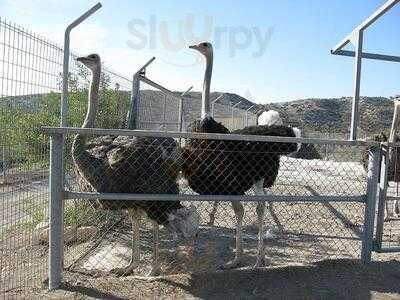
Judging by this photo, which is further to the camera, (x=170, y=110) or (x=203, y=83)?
(x=170, y=110)

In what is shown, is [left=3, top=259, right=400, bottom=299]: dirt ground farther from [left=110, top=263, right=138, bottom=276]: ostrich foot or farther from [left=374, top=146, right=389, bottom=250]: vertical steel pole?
[left=110, top=263, right=138, bottom=276]: ostrich foot

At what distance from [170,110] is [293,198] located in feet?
25.8

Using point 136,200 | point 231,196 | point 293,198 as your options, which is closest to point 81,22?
point 136,200

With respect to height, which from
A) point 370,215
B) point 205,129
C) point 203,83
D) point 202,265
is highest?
point 203,83

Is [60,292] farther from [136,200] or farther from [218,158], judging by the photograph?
[218,158]

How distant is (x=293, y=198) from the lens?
482cm

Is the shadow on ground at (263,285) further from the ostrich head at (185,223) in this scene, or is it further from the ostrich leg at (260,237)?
Answer: the ostrich head at (185,223)

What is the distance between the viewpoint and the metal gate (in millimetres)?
5125

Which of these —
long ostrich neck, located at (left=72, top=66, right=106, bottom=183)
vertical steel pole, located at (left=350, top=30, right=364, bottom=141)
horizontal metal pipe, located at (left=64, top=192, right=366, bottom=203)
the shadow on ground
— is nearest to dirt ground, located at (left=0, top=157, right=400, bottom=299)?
the shadow on ground

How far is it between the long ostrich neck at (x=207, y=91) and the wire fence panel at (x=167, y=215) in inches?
14.0

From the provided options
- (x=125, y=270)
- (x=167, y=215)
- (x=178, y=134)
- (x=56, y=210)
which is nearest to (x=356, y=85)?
(x=178, y=134)

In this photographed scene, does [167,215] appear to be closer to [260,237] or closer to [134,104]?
[260,237]

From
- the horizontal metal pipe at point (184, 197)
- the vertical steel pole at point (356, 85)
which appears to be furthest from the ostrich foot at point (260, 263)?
the vertical steel pole at point (356, 85)

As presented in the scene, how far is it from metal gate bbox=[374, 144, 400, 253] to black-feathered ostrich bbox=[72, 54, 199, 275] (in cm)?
195
